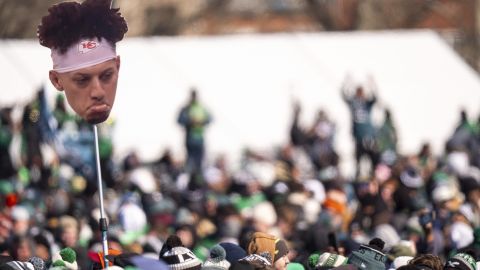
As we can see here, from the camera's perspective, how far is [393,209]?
19.7 m

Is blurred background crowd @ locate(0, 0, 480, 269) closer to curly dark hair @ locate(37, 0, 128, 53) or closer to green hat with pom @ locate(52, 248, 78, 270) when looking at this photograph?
green hat with pom @ locate(52, 248, 78, 270)

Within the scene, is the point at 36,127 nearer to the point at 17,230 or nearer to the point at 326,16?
the point at 17,230

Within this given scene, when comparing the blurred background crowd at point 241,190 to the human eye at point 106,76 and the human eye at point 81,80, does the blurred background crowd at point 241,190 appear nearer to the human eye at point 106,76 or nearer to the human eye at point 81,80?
the human eye at point 106,76

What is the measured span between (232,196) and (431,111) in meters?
9.40

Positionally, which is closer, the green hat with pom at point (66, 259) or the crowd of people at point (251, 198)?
the green hat with pom at point (66, 259)

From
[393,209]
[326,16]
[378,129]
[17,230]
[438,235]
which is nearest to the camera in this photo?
[438,235]

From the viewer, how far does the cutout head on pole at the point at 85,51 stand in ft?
40.7

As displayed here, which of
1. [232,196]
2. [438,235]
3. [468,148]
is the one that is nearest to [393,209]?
[232,196]

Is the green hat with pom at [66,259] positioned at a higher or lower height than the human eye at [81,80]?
lower

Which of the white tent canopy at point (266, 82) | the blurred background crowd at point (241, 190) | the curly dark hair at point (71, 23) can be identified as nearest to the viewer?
the curly dark hair at point (71, 23)

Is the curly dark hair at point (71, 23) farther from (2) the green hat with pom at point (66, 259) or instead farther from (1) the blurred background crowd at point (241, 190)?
(1) the blurred background crowd at point (241, 190)

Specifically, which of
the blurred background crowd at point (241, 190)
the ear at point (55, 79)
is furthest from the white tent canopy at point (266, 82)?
the ear at point (55, 79)

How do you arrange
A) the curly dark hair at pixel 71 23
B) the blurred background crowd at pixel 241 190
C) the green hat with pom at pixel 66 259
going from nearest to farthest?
the green hat with pom at pixel 66 259 < the curly dark hair at pixel 71 23 < the blurred background crowd at pixel 241 190

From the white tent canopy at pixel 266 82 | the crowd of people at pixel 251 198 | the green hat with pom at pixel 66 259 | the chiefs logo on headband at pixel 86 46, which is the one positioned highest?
the white tent canopy at pixel 266 82
